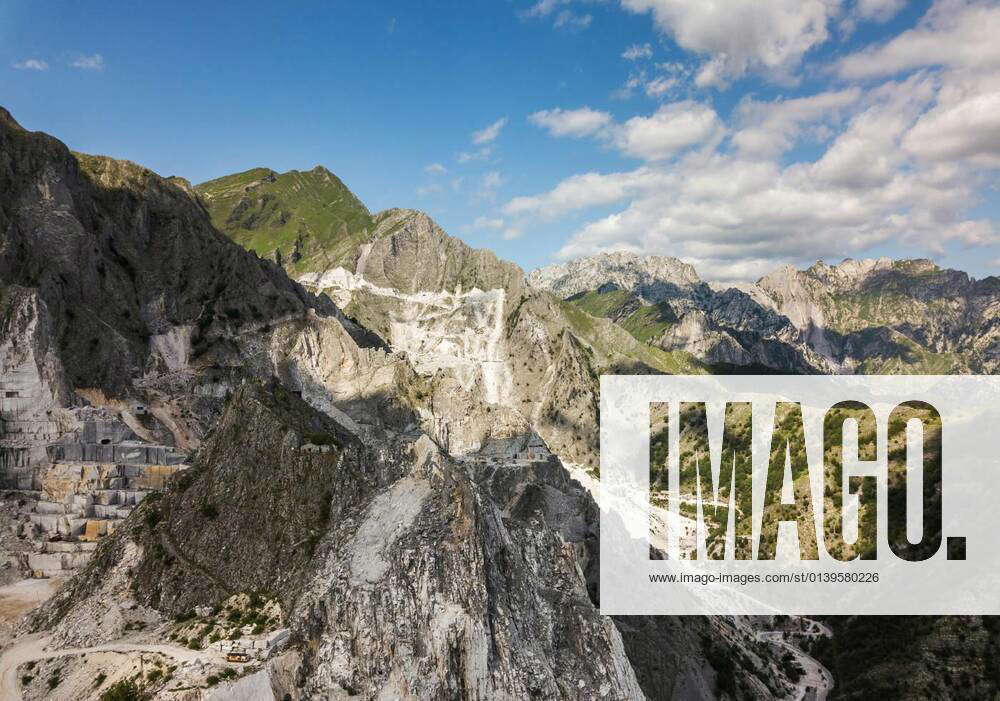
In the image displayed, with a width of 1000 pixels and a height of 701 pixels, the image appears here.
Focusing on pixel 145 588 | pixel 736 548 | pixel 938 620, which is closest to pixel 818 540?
pixel 736 548

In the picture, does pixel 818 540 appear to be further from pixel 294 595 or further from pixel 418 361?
pixel 418 361

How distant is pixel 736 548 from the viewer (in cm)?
9425

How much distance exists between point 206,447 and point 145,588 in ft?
19.0
